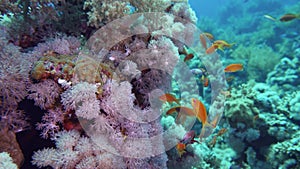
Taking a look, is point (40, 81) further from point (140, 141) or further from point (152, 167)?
point (152, 167)

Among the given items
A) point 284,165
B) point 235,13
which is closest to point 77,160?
point 284,165

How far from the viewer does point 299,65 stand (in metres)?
8.23

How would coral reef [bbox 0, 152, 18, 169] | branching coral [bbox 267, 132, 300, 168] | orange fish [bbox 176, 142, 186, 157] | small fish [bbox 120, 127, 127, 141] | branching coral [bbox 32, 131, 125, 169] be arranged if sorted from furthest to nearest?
branching coral [bbox 267, 132, 300, 168]
orange fish [bbox 176, 142, 186, 157]
small fish [bbox 120, 127, 127, 141]
branching coral [bbox 32, 131, 125, 169]
coral reef [bbox 0, 152, 18, 169]

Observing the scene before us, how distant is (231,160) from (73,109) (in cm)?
444

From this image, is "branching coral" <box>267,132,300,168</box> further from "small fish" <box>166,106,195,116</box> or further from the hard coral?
the hard coral

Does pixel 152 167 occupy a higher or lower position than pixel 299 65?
lower

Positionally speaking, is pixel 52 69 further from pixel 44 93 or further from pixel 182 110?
pixel 182 110

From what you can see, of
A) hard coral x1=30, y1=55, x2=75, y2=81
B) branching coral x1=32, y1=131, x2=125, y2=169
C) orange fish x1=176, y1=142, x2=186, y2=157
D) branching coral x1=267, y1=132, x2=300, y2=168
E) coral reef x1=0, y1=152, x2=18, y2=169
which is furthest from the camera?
branching coral x1=267, y1=132, x2=300, y2=168

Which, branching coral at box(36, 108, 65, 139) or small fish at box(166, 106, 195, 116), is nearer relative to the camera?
branching coral at box(36, 108, 65, 139)

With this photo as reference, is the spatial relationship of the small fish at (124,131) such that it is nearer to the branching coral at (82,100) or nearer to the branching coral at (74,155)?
the branching coral at (74,155)

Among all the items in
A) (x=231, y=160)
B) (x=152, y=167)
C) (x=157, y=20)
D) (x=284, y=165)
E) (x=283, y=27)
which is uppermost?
(x=283, y=27)

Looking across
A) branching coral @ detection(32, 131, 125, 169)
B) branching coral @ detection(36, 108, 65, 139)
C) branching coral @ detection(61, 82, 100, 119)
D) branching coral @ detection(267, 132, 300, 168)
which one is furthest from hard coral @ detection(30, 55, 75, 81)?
branching coral @ detection(267, 132, 300, 168)

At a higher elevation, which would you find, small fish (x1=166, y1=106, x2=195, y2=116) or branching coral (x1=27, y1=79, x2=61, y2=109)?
small fish (x1=166, y1=106, x2=195, y2=116)

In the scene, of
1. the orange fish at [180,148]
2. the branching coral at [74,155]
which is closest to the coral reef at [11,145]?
the branching coral at [74,155]
